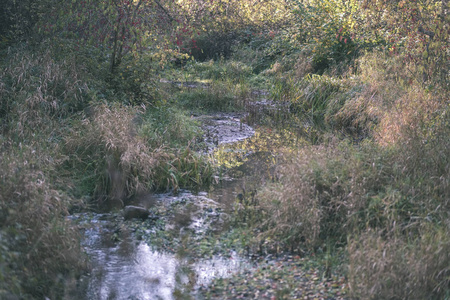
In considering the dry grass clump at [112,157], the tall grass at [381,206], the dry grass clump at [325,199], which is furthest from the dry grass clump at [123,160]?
the dry grass clump at [325,199]

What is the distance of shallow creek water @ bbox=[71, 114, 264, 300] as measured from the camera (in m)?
4.49

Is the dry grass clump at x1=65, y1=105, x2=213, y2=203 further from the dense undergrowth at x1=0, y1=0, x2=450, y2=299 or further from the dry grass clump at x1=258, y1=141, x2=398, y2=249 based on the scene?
the dry grass clump at x1=258, y1=141, x2=398, y2=249

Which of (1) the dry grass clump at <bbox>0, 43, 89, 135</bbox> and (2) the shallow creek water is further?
(1) the dry grass clump at <bbox>0, 43, 89, 135</bbox>

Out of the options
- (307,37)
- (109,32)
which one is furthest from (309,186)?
(307,37)

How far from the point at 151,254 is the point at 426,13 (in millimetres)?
5241

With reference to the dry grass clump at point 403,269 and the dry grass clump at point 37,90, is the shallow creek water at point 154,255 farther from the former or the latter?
the dry grass clump at point 37,90

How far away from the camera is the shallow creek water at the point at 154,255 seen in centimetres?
449

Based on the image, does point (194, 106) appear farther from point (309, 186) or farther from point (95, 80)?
point (309, 186)

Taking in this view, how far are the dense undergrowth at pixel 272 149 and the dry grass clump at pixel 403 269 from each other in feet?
0.05

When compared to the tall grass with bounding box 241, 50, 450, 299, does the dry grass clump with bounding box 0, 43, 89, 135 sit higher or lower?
higher

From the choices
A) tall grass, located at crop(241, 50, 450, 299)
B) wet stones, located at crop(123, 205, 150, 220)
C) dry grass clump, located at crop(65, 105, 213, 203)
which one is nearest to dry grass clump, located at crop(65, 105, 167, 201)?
dry grass clump, located at crop(65, 105, 213, 203)

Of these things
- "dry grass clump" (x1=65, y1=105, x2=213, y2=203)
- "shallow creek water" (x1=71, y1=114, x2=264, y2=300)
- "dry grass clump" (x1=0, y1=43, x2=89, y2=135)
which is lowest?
"shallow creek water" (x1=71, y1=114, x2=264, y2=300)

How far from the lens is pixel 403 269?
3.91 m

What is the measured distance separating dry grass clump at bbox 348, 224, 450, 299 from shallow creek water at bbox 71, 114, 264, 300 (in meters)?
1.28
